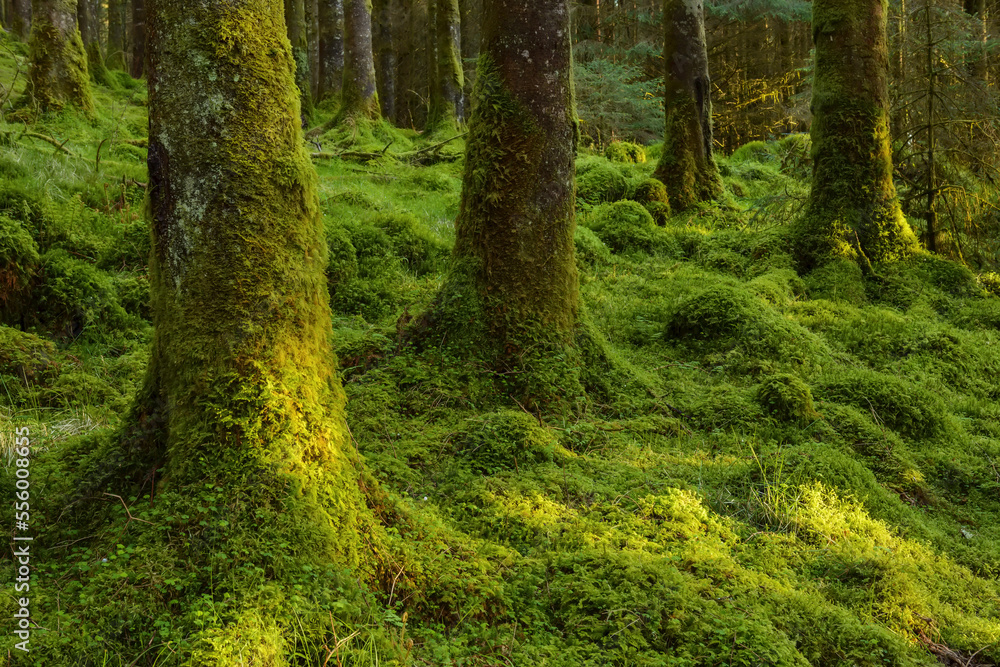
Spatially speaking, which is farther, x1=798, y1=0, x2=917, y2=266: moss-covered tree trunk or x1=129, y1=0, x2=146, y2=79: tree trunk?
x1=129, y1=0, x2=146, y2=79: tree trunk

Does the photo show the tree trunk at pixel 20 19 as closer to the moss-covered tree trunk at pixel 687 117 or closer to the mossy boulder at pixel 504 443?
the moss-covered tree trunk at pixel 687 117

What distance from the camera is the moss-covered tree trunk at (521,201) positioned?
5.44 m

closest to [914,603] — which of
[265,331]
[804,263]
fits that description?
[265,331]

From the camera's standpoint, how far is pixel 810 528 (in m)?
4.08

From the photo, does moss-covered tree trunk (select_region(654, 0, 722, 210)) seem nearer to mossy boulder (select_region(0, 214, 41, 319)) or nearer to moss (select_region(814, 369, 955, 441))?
moss (select_region(814, 369, 955, 441))

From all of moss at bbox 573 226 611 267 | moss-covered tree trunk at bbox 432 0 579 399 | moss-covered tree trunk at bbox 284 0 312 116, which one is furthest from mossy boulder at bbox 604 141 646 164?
moss-covered tree trunk at bbox 432 0 579 399

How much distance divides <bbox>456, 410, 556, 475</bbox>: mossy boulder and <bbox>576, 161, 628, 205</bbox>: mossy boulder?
7.81 meters

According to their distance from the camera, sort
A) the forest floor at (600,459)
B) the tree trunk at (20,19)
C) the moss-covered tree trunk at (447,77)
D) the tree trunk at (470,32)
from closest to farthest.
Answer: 1. the forest floor at (600,459)
2. the moss-covered tree trunk at (447,77)
3. the tree trunk at (20,19)
4. the tree trunk at (470,32)

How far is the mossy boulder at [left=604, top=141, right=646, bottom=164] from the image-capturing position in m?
15.4

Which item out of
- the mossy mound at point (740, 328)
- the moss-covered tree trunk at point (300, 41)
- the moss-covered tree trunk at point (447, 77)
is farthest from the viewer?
the moss-covered tree trunk at point (300, 41)

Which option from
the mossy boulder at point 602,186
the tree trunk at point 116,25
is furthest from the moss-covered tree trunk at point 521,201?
the tree trunk at point 116,25

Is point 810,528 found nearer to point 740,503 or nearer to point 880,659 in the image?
point 740,503

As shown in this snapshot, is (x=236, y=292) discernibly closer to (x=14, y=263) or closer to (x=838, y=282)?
(x=14, y=263)

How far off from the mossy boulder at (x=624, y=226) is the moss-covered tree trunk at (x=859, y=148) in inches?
89.4
